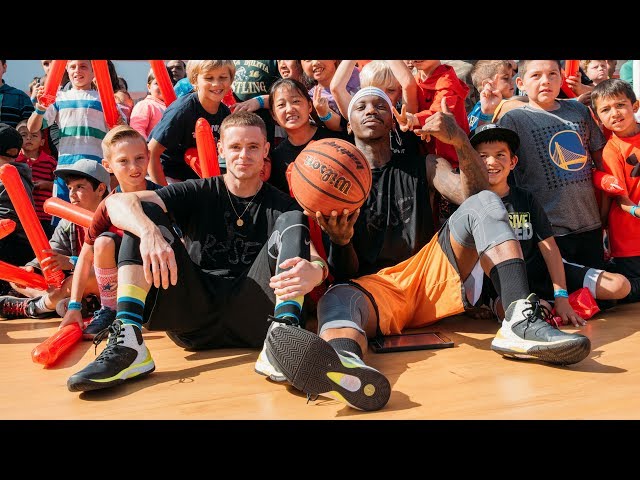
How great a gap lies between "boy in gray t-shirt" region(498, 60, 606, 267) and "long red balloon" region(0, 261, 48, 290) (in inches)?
129

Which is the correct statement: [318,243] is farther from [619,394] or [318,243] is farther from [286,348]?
[619,394]

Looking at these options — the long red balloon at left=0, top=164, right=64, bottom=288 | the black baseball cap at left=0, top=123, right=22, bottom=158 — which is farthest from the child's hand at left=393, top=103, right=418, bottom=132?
the black baseball cap at left=0, top=123, right=22, bottom=158

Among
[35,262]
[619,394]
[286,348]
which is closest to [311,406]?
[286,348]

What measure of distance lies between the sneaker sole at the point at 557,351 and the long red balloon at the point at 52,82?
369cm

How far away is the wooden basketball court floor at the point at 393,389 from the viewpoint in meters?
2.31

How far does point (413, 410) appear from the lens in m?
2.33

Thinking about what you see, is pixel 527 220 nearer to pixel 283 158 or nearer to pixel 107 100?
pixel 283 158

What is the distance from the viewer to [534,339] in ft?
→ 8.94

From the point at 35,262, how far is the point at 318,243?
2324 mm

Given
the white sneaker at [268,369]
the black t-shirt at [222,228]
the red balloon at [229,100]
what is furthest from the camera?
the red balloon at [229,100]

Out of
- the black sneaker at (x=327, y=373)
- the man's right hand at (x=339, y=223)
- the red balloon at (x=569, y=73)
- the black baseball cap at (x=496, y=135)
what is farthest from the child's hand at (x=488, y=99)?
the black sneaker at (x=327, y=373)

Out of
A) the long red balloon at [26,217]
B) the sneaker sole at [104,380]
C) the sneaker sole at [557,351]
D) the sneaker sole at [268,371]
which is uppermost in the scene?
the long red balloon at [26,217]

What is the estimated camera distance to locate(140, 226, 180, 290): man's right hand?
9.01 ft

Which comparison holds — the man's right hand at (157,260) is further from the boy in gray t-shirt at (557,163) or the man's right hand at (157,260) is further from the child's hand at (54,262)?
the boy in gray t-shirt at (557,163)
